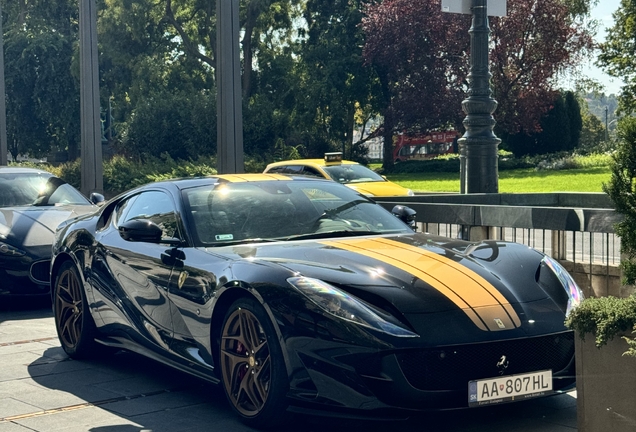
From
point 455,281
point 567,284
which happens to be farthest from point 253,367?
point 567,284

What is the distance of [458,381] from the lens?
5238mm

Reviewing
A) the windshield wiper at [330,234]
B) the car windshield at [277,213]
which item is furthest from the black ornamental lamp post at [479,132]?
the windshield wiper at [330,234]

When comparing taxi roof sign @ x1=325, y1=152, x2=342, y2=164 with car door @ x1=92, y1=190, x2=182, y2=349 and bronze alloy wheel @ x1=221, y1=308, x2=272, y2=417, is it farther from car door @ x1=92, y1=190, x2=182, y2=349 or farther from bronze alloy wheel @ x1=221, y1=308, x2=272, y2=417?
bronze alloy wheel @ x1=221, y1=308, x2=272, y2=417

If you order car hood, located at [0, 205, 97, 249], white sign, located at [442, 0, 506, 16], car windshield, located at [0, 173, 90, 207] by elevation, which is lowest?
car hood, located at [0, 205, 97, 249]

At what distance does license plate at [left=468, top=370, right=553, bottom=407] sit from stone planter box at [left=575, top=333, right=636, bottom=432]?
486 millimetres

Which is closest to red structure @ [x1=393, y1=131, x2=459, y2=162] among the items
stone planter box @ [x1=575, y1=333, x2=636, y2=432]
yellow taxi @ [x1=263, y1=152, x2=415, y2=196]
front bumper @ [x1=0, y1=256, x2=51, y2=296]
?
yellow taxi @ [x1=263, y1=152, x2=415, y2=196]

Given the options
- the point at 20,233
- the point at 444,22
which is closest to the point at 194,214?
the point at 20,233

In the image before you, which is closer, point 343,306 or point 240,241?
point 343,306

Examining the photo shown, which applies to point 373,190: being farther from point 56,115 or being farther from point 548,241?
point 56,115

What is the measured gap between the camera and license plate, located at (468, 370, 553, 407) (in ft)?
17.2

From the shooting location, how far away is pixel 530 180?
35.2m

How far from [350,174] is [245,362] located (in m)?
16.5

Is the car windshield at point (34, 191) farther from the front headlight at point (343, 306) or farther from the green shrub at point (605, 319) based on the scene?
the green shrub at point (605, 319)

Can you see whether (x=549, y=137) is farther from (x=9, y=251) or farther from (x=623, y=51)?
(x=9, y=251)
